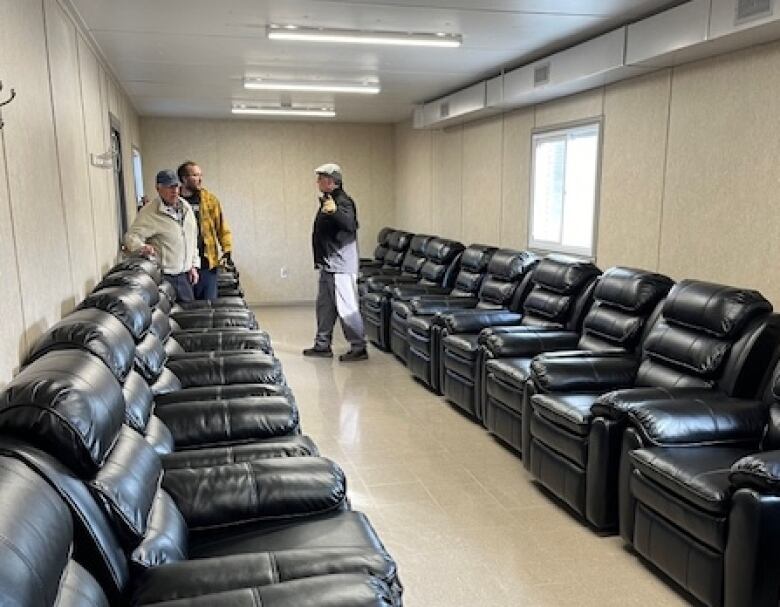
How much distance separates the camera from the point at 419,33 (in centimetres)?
396

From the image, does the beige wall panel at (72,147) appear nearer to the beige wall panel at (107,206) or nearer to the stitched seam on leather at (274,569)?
the beige wall panel at (107,206)

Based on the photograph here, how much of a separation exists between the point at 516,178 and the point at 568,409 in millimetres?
3039

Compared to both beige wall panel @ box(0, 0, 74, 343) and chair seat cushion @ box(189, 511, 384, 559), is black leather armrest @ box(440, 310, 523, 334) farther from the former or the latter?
chair seat cushion @ box(189, 511, 384, 559)

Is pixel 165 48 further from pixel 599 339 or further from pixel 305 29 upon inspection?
pixel 599 339

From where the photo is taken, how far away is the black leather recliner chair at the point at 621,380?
2803 mm

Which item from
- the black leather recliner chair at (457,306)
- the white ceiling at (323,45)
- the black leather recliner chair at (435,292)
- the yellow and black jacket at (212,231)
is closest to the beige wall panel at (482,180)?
the black leather recliner chair at (435,292)

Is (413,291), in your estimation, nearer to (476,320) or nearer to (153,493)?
(476,320)

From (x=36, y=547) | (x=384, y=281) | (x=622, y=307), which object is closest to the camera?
(x=36, y=547)

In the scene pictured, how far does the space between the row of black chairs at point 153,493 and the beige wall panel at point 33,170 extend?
0.21 meters

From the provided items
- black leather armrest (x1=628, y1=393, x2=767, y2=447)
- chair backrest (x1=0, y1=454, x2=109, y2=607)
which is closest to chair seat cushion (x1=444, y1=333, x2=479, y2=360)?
black leather armrest (x1=628, y1=393, x2=767, y2=447)

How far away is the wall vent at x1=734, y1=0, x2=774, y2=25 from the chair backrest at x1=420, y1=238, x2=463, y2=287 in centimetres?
353

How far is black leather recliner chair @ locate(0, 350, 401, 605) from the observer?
4.73 ft

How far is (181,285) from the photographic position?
5086 mm

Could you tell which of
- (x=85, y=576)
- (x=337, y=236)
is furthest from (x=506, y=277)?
(x=85, y=576)
